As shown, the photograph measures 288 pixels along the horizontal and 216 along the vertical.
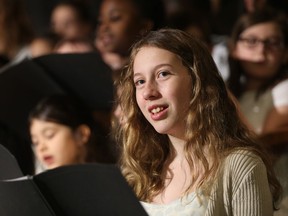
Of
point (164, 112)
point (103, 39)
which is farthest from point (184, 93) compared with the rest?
point (103, 39)

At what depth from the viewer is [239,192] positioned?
1.92 meters

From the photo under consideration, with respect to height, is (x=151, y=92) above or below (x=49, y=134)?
above

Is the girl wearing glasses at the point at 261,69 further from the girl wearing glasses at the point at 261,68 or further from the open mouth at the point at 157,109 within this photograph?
the open mouth at the point at 157,109

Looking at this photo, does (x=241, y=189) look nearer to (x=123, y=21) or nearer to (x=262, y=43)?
(x=262, y=43)

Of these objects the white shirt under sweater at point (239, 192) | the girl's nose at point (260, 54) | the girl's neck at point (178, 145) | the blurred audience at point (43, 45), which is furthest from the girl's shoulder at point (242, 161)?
the blurred audience at point (43, 45)

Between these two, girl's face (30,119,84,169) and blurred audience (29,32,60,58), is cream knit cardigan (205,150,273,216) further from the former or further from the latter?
blurred audience (29,32,60,58)

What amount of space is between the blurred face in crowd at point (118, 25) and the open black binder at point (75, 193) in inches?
74.1

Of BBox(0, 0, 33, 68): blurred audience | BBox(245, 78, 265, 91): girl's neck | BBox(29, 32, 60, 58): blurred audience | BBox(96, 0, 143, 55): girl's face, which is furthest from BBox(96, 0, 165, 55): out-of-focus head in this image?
BBox(245, 78, 265, 91): girl's neck

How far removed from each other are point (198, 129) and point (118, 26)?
1.90 meters

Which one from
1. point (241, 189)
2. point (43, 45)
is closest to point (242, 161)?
point (241, 189)

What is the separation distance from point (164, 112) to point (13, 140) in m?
1.36

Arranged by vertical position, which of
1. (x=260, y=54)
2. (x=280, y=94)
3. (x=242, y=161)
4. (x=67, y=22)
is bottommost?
(x=280, y=94)

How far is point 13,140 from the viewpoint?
3.24m

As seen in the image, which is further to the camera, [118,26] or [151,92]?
[118,26]
